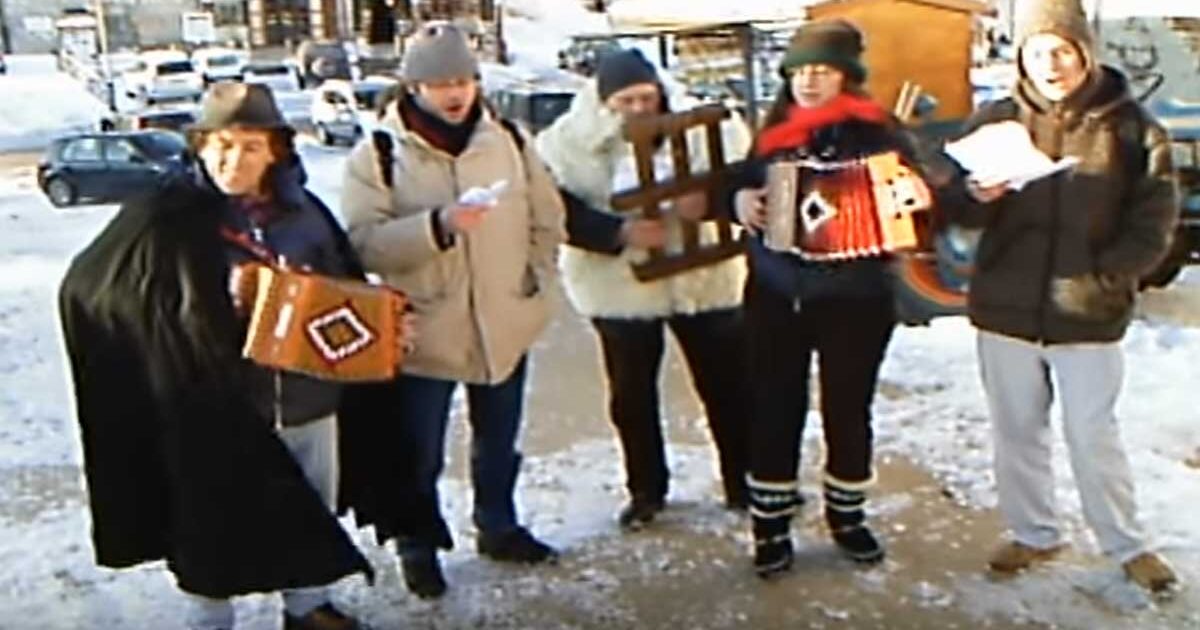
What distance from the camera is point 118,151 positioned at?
21.9m

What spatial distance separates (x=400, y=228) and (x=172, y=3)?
49843 mm

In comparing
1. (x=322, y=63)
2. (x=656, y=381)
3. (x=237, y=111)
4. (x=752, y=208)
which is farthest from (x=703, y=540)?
(x=322, y=63)

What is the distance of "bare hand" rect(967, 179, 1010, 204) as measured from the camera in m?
4.18

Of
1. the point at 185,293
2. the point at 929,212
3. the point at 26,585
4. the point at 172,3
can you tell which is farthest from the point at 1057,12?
the point at 172,3

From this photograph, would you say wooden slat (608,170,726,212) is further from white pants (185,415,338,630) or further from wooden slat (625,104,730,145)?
white pants (185,415,338,630)

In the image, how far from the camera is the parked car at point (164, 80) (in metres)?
35.4

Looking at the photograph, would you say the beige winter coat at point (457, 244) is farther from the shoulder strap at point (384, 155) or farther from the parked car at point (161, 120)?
the parked car at point (161, 120)

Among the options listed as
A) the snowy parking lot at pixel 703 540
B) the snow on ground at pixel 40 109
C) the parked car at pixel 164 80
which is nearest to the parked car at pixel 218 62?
the parked car at pixel 164 80

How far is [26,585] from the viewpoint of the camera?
492 cm

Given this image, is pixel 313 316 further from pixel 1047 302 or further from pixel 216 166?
pixel 1047 302

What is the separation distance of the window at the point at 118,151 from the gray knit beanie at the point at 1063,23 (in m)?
19.1

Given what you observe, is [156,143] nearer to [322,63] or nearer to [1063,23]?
[322,63]

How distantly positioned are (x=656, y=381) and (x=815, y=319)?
0.83m

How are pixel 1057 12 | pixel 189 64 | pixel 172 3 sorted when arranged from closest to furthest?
1. pixel 1057 12
2. pixel 189 64
3. pixel 172 3
